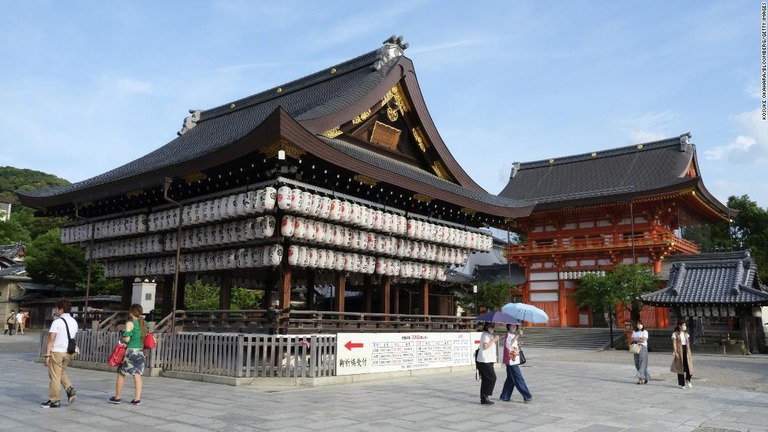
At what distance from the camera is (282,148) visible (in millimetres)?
14773

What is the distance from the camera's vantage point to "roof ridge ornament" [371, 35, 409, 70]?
2108 centimetres

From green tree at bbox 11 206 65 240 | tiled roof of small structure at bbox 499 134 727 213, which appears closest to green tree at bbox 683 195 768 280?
tiled roof of small structure at bbox 499 134 727 213

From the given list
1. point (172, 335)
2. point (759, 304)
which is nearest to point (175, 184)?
point (172, 335)

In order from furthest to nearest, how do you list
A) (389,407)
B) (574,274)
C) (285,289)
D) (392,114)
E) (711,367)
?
1. (574,274)
2. (711,367)
3. (392,114)
4. (285,289)
5. (389,407)

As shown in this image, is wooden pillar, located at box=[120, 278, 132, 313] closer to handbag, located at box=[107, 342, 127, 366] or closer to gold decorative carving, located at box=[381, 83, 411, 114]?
gold decorative carving, located at box=[381, 83, 411, 114]

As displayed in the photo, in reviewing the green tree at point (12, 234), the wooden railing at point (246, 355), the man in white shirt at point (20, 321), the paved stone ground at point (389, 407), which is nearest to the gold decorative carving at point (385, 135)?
the wooden railing at point (246, 355)

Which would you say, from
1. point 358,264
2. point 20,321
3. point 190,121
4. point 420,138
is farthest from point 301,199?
point 20,321

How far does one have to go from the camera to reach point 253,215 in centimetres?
1634

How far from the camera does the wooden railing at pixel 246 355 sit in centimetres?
1436

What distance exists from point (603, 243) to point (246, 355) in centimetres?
3453

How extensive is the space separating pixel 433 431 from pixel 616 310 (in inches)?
1420

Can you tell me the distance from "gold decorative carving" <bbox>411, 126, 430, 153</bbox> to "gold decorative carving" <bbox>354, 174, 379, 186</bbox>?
515 cm

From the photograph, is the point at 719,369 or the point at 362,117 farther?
the point at 719,369

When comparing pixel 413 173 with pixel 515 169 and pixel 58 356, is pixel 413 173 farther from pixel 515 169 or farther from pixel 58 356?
pixel 515 169
